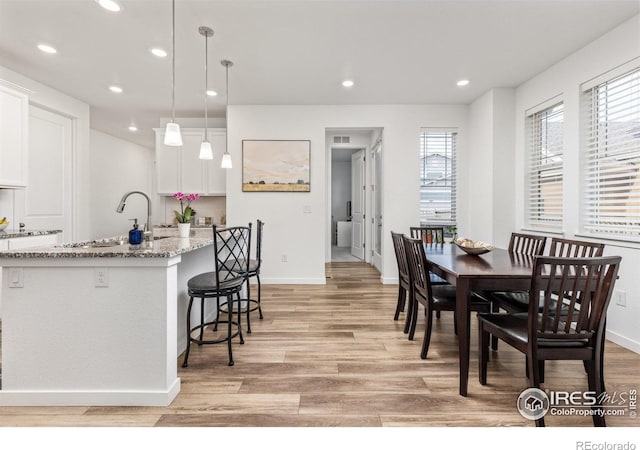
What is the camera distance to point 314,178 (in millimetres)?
4801

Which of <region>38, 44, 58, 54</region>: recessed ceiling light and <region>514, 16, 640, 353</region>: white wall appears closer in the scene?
<region>514, 16, 640, 353</region>: white wall

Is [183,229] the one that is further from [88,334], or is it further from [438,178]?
[438,178]

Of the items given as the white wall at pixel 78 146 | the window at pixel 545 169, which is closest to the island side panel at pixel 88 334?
the white wall at pixel 78 146

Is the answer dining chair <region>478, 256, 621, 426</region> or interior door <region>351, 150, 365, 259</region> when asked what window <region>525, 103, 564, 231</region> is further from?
interior door <region>351, 150, 365, 259</region>

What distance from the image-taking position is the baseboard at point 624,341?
254 cm

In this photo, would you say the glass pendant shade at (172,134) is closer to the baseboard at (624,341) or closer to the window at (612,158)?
the window at (612,158)

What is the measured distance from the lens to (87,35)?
2846 mm

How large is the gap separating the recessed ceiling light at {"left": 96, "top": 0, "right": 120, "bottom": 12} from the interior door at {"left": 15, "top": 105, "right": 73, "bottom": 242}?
262 cm

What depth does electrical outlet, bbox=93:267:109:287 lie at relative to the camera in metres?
1.80

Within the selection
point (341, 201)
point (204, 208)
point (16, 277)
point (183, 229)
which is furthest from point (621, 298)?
point (341, 201)

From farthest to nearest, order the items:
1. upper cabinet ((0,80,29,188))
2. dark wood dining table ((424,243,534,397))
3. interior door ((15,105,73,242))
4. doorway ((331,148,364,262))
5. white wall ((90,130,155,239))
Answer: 1. doorway ((331,148,364,262))
2. white wall ((90,130,155,239))
3. interior door ((15,105,73,242))
4. upper cabinet ((0,80,29,188))
5. dark wood dining table ((424,243,534,397))

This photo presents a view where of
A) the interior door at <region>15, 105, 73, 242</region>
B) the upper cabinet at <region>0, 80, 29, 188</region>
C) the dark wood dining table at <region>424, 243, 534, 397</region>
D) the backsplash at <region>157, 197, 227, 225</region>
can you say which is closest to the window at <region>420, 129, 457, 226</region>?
the dark wood dining table at <region>424, 243, 534, 397</region>

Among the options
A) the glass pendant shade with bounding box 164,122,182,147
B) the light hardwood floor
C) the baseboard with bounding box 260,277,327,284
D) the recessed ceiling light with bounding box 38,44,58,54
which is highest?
the recessed ceiling light with bounding box 38,44,58,54
